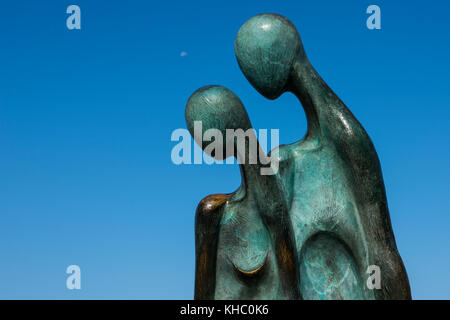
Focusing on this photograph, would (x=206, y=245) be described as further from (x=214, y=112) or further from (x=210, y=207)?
(x=214, y=112)

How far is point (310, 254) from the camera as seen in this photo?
615 centimetres

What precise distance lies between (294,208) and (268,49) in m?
1.34

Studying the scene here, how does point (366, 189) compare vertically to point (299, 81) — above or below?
below

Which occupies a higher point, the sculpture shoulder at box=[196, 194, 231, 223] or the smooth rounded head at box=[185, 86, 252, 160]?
the smooth rounded head at box=[185, 86, 252, 160]

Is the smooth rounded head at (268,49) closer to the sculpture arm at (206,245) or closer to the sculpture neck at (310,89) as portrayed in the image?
the sculpture neck at (310,89)

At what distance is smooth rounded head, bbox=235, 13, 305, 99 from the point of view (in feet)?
20.1

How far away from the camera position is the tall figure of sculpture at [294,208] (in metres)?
6.01

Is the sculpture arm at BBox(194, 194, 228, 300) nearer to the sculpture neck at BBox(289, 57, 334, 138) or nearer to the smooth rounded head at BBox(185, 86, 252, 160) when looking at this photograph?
the smooth rounded head at BBox(185, 86, 252, 160)

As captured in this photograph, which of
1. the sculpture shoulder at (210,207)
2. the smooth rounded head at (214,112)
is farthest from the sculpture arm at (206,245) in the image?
the smooth rounded head at (214,112)

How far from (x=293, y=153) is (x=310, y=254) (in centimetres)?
86

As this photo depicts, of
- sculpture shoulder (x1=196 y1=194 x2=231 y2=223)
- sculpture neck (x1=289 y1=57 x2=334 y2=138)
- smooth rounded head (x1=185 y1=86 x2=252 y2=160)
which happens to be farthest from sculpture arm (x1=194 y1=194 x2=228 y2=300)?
sculpture neck (x1=289 y1=57 x2=334 y2=138)

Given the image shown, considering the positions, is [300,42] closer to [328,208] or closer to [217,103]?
[217,103]

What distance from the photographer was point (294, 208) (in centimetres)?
619
